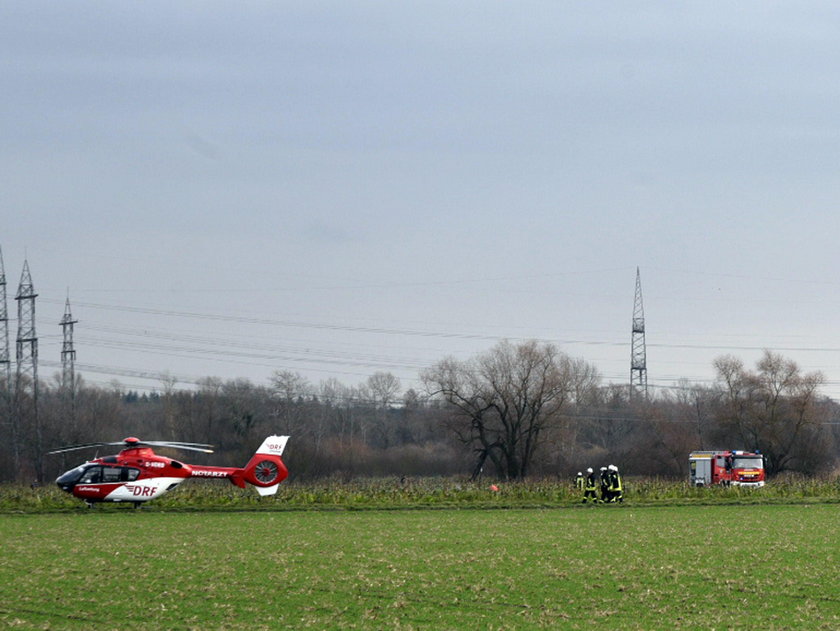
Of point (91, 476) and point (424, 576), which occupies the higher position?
point (91, 476)

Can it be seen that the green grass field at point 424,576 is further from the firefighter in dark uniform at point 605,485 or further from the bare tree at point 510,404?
the bare tree at point 510,404

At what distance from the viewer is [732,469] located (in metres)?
63.2

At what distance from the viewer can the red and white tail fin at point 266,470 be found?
139ft

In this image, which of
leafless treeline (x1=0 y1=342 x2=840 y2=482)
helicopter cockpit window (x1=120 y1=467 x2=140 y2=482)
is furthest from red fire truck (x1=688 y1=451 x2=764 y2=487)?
helicopter cockpit window (x1=120 y1=467 x2=140 y2=482)

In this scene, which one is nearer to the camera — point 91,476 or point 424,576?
point 424,576

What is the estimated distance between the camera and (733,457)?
6344cm

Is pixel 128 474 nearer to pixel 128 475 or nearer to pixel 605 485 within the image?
pixel 128 475

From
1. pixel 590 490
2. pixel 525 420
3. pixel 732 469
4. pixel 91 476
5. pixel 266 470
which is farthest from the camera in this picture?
pixel 525 420

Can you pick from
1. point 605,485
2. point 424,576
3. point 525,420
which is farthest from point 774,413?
point 424,576

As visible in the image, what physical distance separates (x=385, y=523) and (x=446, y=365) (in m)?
51.0

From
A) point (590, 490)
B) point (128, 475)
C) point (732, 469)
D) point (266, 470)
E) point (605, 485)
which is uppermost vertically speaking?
point (128, 475)

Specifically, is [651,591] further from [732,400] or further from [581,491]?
[732,400]

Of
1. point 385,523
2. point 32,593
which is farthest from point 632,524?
point 32,593

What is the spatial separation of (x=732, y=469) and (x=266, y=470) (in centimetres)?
3123
